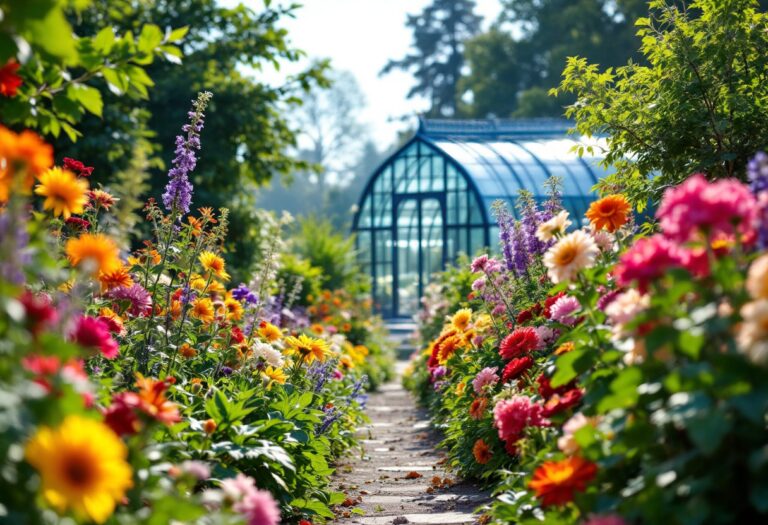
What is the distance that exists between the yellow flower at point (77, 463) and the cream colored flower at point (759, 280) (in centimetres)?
130

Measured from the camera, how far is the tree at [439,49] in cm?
3597

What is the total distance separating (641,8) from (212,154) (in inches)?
741

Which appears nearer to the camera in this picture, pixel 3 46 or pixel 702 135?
pixel 3 46

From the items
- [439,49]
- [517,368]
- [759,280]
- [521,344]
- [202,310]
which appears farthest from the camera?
[439,49]

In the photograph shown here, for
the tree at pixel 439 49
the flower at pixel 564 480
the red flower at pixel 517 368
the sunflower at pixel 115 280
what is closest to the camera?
the flower at pixel 564 480

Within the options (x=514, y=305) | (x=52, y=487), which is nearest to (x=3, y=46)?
(x=52, y=487)

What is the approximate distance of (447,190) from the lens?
17.2 metres

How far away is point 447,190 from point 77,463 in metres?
15.8

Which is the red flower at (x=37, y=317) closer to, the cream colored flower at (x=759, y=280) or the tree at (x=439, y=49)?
the cream colored flower at (x=759, y=280)

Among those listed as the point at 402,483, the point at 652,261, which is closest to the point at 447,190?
the point at 402,483

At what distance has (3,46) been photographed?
2.16m

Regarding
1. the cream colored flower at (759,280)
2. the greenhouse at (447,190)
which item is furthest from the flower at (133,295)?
the greenhouse at (447,190)

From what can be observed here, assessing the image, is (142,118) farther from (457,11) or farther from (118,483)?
(457,11)

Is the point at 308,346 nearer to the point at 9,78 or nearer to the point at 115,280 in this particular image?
the point at 115,280
